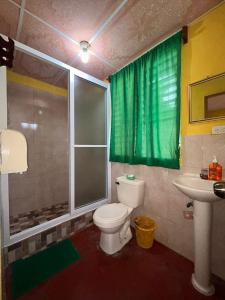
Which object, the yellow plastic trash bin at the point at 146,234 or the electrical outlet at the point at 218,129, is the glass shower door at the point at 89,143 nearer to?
the yellow plastic trash bin at the point at 146,234

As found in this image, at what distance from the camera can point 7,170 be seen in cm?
79

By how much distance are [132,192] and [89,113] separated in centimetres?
137

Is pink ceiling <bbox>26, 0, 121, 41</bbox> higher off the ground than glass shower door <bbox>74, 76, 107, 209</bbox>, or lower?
higher

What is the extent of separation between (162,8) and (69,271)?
2.72 metres

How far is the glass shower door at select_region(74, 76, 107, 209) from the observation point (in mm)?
2104

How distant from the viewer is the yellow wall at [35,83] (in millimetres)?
2355

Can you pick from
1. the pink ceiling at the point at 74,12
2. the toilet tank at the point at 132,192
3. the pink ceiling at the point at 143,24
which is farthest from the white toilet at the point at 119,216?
the pink ceiling at the point at 74,12

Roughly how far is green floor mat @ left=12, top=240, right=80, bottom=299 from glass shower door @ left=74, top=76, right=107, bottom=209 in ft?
1.78

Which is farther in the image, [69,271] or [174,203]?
[174,203]

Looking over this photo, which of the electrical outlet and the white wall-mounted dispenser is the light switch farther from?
the white wall-mounted dispenser

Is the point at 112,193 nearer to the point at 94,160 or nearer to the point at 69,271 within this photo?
the point at 94,160

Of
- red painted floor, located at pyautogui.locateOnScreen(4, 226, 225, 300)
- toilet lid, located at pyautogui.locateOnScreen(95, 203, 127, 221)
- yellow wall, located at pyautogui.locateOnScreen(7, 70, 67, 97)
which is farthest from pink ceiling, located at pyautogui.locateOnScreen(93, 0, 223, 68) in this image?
red painted floor, located at pyautogui.locateOnScreen(4, 226, 225, 300)

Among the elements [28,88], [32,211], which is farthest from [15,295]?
[28,88]

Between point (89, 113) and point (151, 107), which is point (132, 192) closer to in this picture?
point (151, 107)
